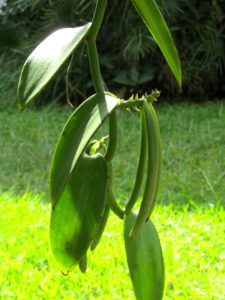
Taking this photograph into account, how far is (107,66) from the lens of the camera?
3.16 metres

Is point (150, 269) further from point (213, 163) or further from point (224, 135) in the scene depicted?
point (224, 135)

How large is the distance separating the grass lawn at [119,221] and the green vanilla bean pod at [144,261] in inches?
29.5

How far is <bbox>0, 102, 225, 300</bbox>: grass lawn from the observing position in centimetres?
121

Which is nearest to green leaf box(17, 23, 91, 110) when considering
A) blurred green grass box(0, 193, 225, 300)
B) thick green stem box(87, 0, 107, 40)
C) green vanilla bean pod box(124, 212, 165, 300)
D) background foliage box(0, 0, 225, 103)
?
thick green stem box(87, 0, 107, 40)

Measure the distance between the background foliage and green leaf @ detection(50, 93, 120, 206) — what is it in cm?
266

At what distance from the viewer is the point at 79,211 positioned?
0.37 meters

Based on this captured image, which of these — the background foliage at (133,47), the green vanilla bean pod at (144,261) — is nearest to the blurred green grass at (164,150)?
the background foliage at (133,47)

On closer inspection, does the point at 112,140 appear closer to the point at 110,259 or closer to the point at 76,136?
the point at 76,136

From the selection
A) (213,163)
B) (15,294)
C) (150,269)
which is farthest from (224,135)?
(150,269)

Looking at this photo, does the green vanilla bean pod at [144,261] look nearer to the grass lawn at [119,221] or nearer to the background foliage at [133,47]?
the grass lawn at [119,221]

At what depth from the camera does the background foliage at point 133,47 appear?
305 cm

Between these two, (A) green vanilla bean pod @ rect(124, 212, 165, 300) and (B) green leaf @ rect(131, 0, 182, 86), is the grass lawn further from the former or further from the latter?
(B) green leaf @ rect(131, 0, 182, 86)

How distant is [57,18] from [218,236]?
1931mm

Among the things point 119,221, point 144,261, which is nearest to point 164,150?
point 119,221
